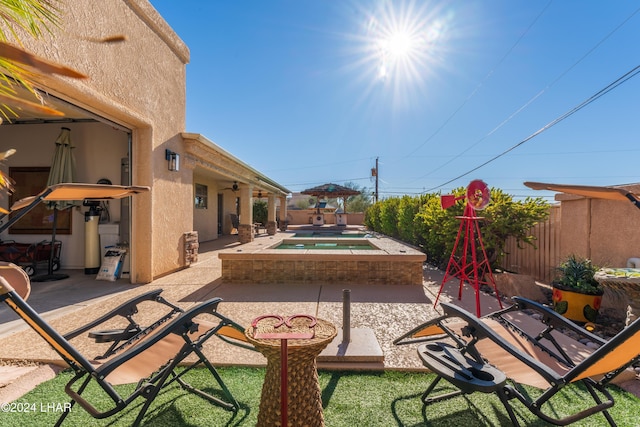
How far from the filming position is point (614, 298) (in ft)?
12.8

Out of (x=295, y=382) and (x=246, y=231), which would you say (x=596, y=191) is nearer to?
(x=295, y=382)

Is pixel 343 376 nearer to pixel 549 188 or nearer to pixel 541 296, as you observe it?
pixel 549 188

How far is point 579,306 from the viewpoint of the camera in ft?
11.7

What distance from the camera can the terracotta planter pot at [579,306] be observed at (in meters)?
3.52

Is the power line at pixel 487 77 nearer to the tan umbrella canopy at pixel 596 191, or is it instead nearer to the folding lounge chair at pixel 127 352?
the tan umbrella canopy at pixel 596 191

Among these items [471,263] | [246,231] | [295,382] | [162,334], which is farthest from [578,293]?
[246,231]

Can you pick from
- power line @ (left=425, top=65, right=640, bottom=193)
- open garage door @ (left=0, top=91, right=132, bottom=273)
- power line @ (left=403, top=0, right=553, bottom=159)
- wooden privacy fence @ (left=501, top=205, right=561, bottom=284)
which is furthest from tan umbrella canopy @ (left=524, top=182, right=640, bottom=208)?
power line @ (left=403, top=0, right=553, bottom=159)

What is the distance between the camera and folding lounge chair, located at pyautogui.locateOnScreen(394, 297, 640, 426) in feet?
4.71

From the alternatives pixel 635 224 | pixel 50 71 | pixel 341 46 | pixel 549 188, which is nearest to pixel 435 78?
pixel 341 46

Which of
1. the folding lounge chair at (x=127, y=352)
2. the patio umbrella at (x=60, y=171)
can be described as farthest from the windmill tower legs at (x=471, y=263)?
the patio umbrella at (x=60, y=171)

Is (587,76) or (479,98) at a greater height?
(479,98)

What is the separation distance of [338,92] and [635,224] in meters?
14.1

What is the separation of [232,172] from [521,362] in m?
9.09

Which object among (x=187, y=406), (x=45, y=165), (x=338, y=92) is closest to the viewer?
(x=187, y=406)
